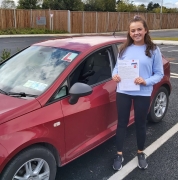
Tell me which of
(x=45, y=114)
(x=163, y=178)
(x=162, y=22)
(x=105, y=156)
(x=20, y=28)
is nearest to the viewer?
(x=45, y=114)

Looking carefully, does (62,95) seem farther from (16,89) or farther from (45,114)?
(16,89)

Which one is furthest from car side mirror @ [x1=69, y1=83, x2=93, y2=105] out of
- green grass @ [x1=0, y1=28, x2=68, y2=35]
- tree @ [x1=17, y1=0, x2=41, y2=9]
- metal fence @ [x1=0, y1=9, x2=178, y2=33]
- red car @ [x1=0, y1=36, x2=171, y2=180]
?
tree @ [x1=17, y1=0, x2=41, y2=9]

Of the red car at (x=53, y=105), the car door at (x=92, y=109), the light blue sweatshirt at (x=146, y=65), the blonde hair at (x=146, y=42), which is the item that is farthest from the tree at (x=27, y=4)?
the light blue sweatshirt at (x=146, y=65)

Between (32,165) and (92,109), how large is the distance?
2.96 feet

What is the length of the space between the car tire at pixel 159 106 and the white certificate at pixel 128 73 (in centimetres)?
139

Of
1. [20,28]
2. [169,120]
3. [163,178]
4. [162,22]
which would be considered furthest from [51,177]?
[162,22]

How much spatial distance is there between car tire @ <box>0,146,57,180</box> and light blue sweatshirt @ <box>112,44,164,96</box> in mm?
1151

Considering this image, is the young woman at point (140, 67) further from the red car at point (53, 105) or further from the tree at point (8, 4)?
the tree at point (8, 4)

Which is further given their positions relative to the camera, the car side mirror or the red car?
the car side mirror

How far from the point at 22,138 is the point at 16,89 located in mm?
705

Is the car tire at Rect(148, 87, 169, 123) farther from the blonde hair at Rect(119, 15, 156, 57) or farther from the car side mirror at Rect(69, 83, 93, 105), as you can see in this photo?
the car side mirror at Rect(69, 83, 93, 105)

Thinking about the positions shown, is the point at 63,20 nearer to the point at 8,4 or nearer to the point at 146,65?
the point at 8,4

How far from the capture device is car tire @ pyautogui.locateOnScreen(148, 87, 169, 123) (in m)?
4.20

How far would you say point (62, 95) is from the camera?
269 cm
